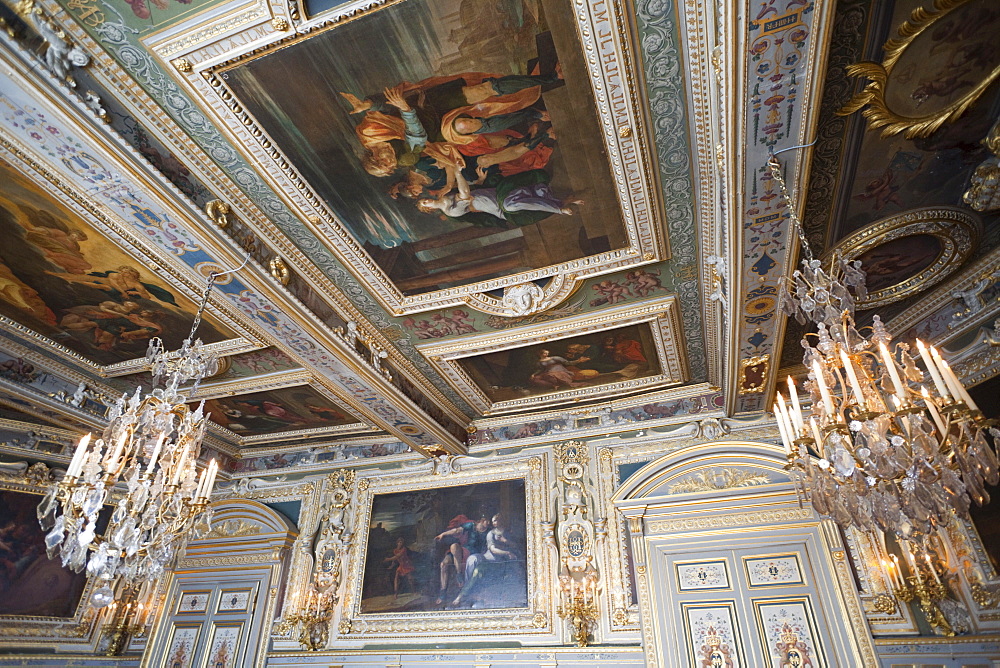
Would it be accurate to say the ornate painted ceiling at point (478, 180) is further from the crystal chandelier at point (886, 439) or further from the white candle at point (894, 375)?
the white candle at point (894, 375)

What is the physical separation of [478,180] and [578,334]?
2890 mm

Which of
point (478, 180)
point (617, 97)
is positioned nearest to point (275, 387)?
point (478, 180)

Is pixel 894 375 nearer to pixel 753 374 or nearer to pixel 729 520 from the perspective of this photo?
pixel 753 374

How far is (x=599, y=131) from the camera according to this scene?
4.41m

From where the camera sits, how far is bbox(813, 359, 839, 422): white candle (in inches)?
141

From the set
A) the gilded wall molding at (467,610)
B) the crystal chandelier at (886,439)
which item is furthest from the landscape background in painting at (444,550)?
the crystal chandelier at (886,439)

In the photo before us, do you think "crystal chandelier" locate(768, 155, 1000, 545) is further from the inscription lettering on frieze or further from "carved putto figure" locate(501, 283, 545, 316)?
"carved putto figure" locate(501, 283, 545, 316)

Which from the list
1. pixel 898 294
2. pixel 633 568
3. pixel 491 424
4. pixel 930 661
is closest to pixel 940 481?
pixel 898 294

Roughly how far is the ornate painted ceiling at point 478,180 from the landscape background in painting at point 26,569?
342 centimetres

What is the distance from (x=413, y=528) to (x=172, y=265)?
5.92m

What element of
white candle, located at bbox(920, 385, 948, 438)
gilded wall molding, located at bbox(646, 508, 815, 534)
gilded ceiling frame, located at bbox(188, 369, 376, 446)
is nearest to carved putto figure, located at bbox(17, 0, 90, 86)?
gilded ceiling frame, located at bbox(188, 369, 376, 446)

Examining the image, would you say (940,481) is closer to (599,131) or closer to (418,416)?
(599,131)

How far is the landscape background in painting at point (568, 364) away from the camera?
737cm

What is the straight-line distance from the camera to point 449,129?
4.41m
